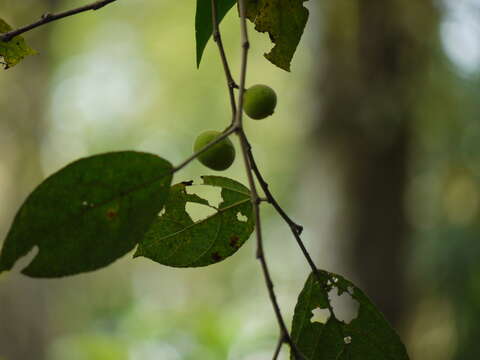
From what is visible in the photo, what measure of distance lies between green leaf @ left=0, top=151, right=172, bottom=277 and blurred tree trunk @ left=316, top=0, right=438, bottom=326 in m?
2.41

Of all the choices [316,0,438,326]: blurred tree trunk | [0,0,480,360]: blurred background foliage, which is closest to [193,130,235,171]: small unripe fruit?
[0,0,480,360]: blurred background foliage

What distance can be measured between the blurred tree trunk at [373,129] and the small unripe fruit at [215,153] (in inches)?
89.8

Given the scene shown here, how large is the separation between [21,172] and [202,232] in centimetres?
328

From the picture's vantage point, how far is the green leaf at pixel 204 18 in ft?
2.37

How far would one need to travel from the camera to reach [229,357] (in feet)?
8.06

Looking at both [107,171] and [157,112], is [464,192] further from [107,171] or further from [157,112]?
[157,112]

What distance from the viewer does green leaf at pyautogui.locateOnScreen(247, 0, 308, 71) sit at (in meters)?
0.76

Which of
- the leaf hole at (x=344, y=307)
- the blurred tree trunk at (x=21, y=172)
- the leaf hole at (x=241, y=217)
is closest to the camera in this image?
the leaf hole at (x=241, y=217)

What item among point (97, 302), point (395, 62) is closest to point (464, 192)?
point (395, 62)

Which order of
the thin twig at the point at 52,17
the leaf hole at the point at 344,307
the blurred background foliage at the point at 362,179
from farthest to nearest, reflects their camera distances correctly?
the blurred background foliage at the point at 362,179 < the leaf hole at the point at 344,307 < the thin twig at the point at 52,17

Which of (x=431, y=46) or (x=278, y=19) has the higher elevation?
(x=278, y=19)

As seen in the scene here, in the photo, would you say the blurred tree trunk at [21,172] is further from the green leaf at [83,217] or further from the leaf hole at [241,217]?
the green leaf at [83,217]

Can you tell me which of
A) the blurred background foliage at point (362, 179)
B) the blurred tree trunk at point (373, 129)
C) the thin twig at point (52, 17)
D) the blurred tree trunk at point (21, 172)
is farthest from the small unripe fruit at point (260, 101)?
the blurred tree trunk at point (21, 172)

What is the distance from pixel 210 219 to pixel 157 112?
9.64 meters
